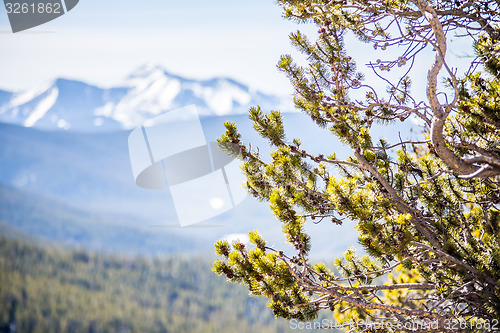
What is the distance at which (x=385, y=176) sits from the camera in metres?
4.41

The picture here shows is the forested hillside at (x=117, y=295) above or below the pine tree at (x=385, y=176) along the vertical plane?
below

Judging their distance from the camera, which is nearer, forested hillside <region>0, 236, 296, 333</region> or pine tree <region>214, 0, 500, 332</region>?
pine tree <region>214, 0, 500, 332</region>

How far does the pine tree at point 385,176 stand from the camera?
3590 mm

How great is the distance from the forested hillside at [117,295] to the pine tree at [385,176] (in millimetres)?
133092

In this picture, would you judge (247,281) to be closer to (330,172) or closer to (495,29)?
(330,172)

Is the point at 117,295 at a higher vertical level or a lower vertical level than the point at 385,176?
lower

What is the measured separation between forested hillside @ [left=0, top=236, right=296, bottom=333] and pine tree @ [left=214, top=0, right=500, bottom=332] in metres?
133

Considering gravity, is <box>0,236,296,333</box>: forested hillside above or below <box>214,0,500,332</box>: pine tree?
below

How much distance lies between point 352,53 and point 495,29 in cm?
137

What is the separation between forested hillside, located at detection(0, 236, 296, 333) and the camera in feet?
410

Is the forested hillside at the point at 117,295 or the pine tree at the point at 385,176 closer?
the pine tree at the point at 385,176

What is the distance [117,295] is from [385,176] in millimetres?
160458

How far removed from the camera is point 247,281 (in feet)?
13.2

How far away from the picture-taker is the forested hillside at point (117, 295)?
12506cm
